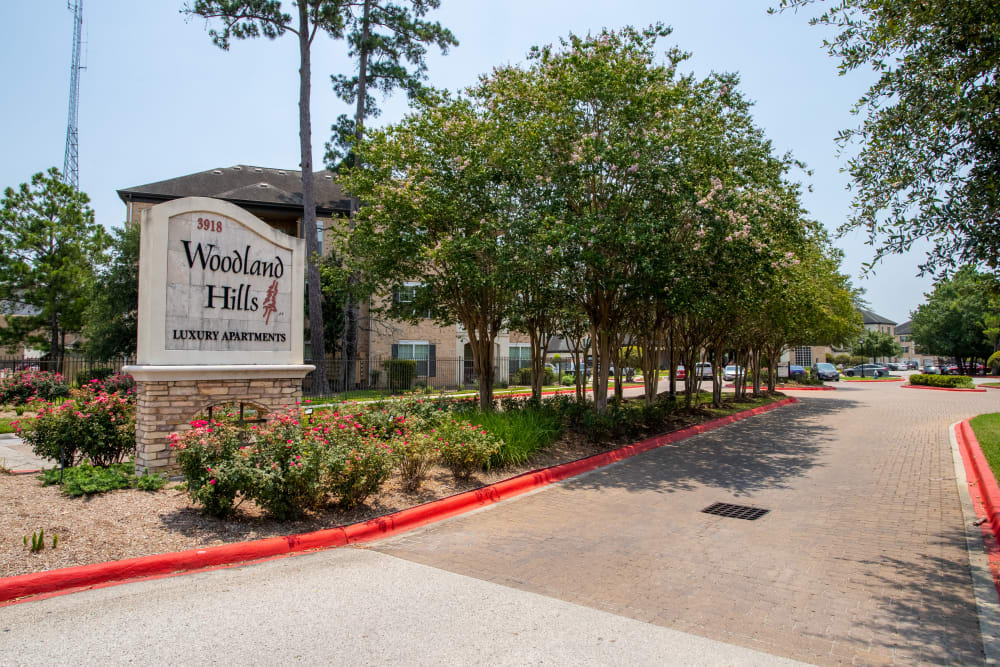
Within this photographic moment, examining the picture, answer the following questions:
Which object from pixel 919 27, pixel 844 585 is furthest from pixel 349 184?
pixel 844 585

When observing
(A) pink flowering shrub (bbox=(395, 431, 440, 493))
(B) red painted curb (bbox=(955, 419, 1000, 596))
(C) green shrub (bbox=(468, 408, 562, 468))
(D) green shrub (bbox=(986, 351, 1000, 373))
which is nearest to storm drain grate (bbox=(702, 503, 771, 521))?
(B) red painted curb (bbox=(955, 419, 1000, 596))

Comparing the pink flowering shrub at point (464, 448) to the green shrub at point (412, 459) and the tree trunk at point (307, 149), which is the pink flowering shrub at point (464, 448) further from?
the tree trunk at point (307, 149)

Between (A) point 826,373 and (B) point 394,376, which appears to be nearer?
(B) point 394,376

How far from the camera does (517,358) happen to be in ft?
121

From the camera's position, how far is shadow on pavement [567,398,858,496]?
392 inches

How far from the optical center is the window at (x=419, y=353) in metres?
31.9

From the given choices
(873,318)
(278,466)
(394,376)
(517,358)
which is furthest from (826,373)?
(873,318)

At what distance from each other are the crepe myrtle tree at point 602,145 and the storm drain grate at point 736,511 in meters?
4.83

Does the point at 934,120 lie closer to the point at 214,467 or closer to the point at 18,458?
the point at 214,467

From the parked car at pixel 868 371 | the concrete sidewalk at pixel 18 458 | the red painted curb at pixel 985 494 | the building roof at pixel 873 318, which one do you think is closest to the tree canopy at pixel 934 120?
the red painted curb at pixel 985 494

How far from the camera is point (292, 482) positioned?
671 cm

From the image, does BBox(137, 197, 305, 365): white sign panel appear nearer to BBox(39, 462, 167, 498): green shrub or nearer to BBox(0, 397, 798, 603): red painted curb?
BBox(39, 462, 167, 498): green shrub

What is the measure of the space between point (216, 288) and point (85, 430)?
267cm

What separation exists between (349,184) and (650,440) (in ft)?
31.8
